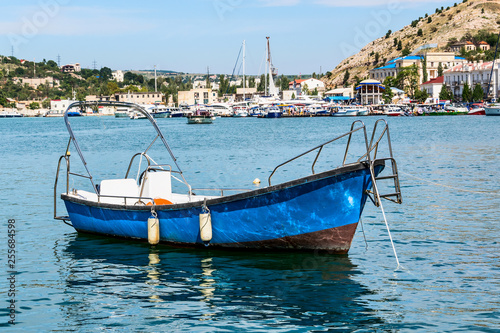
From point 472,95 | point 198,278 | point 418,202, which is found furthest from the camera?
point 472,95

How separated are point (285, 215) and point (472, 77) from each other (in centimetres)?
16565

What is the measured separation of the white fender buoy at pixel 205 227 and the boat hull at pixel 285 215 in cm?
12

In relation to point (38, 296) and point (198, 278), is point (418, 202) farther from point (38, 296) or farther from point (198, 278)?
point (38, 296)

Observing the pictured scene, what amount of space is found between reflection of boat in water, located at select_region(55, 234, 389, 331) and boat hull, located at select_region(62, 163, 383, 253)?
454 mm

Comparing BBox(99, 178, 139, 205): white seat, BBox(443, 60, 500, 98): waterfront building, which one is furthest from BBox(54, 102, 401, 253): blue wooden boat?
BBox(443, 60, 500, 98): waterfront building

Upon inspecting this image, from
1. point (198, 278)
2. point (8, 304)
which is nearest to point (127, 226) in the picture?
point (198, 278)

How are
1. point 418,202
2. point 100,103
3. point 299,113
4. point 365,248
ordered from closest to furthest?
point 365,248 < point 100,103 < point 418,202 < point 299,113

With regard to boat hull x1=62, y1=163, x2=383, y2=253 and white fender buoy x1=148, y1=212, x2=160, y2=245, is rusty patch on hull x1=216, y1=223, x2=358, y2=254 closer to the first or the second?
boat hull x1=62, y1=163, x2=383, y2=253

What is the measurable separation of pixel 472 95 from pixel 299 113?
153ft

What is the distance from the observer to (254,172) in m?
37.8

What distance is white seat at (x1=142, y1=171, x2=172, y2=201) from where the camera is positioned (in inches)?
758

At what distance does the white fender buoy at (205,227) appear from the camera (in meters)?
16.0

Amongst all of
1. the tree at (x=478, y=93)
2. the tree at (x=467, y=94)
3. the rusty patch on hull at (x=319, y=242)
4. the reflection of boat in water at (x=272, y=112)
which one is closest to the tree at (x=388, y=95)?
the tree at (x=467, y=94)

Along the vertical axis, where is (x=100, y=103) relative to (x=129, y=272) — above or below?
above
